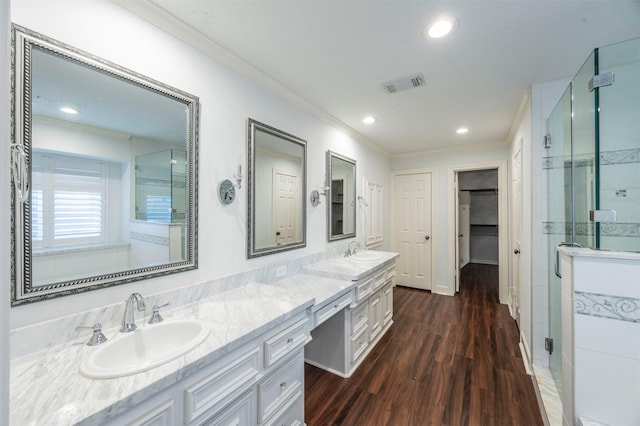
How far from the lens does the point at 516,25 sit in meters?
1.53

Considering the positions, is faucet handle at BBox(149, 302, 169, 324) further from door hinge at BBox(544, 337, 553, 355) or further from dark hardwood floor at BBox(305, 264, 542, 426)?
door hinge at BBox(544, 337, 553, 355)

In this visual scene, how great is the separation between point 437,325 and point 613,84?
2.74 m

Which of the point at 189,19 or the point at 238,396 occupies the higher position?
the point at 189,19

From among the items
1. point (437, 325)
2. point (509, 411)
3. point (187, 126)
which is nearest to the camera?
point (187, 126)

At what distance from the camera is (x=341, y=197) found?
327 centimetres

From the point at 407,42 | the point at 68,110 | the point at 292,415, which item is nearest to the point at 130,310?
the point at 68,110

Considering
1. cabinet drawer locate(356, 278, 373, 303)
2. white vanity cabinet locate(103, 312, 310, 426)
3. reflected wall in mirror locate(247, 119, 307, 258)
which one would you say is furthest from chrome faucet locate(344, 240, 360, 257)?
white vanity cabinet locate(103, 312, 310, 426)

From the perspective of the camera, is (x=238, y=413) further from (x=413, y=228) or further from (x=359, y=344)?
(x=413, y=228)

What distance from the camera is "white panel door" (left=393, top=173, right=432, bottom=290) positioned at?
4543 mm

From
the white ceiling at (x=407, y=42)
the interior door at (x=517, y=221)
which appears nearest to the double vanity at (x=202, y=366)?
the white ceiling at (x=407, y=42)

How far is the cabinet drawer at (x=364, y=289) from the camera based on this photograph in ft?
7.57

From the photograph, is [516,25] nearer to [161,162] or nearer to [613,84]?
[613,84]

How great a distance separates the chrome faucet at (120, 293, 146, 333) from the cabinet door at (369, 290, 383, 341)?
1.99 m

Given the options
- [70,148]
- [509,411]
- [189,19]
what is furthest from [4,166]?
[509,411]
